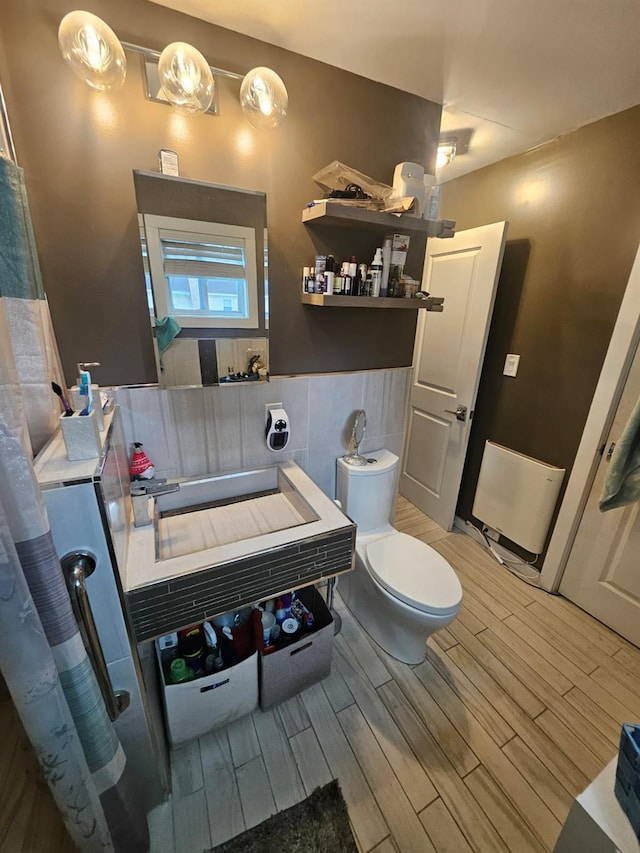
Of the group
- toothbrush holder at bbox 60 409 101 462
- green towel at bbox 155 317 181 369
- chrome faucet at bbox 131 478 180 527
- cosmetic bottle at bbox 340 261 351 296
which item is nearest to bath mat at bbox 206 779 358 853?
chrome faucet at bbox 131 478 180 527

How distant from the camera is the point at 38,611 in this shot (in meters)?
0.62

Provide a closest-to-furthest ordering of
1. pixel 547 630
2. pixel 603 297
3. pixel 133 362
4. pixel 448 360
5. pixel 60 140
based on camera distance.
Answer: pixel 60 140, pixel 133 362, pixel 603 297, pixel 547 630, pixel 448 360

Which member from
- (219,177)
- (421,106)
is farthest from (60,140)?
(421,106)

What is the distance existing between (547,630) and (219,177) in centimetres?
246

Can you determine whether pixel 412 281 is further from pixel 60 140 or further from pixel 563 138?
pixel 60 140

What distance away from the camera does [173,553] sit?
3.45ft

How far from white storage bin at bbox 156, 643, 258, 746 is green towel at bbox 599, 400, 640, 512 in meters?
1.61

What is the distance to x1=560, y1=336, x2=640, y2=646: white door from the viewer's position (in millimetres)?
1575

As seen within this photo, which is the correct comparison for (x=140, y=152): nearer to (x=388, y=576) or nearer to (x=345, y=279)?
(x=345, y=279)

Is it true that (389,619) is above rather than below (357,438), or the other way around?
below

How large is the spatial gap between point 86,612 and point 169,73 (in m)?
1.42

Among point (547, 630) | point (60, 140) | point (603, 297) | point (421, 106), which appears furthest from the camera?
point (547, 630)

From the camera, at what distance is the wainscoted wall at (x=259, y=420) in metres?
1.26

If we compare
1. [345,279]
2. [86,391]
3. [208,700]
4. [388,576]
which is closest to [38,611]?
[86,391]
